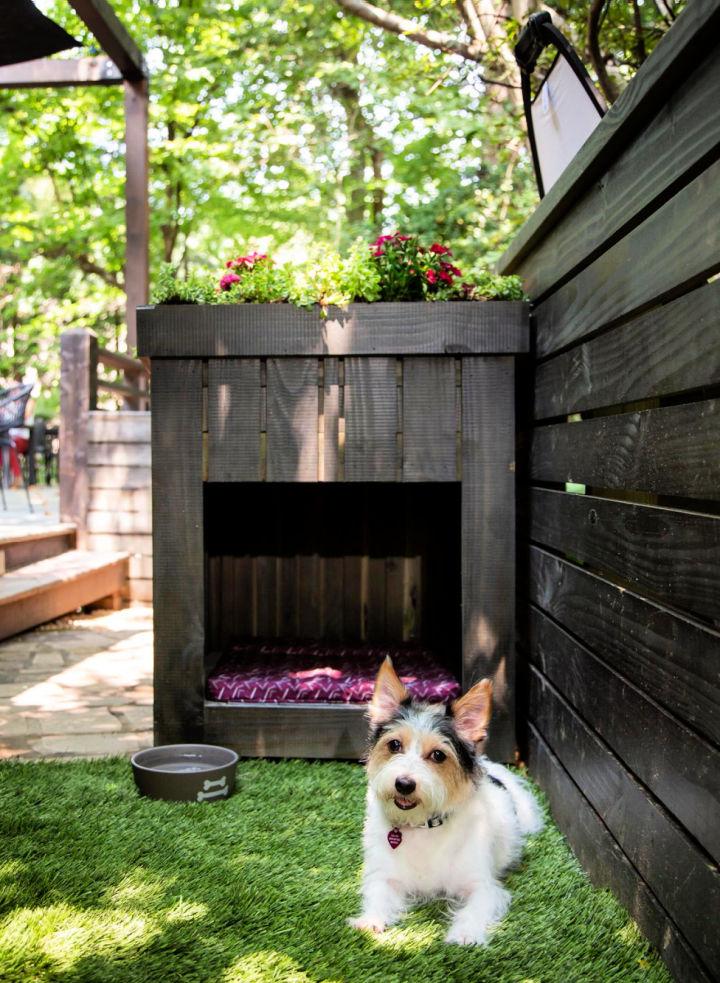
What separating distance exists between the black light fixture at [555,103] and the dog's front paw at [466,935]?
2.40m

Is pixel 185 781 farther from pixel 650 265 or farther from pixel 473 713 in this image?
pixel 650 265

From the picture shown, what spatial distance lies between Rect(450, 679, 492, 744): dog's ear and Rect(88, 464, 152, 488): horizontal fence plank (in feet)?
17.5

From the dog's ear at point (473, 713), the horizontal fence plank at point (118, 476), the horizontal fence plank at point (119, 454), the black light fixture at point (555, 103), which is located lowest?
the dog's ear at point (473, 713)

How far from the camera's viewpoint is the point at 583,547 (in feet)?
8.90

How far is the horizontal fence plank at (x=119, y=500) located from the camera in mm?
7387

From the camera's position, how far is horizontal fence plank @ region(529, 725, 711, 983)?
1901 millimetres

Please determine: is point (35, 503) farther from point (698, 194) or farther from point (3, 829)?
point (698, 194)

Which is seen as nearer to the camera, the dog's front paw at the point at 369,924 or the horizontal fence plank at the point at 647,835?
the horizontal fence plank at the point at 647,835

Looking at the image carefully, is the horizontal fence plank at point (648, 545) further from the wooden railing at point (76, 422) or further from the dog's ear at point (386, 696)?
the wooden railing at point (76, 422)

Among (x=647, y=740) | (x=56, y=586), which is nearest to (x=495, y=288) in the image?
(x=647, y=740)

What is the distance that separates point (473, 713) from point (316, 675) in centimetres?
136

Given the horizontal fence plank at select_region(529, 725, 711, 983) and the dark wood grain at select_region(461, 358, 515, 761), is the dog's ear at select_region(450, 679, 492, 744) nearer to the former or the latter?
the horizontal fence plank at select_region(529, 725, 711, 983)

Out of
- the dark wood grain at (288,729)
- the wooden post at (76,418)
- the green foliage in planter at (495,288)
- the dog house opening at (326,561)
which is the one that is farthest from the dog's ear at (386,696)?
the wooden post at (76,418)

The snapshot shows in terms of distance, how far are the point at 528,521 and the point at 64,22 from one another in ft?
41.6
